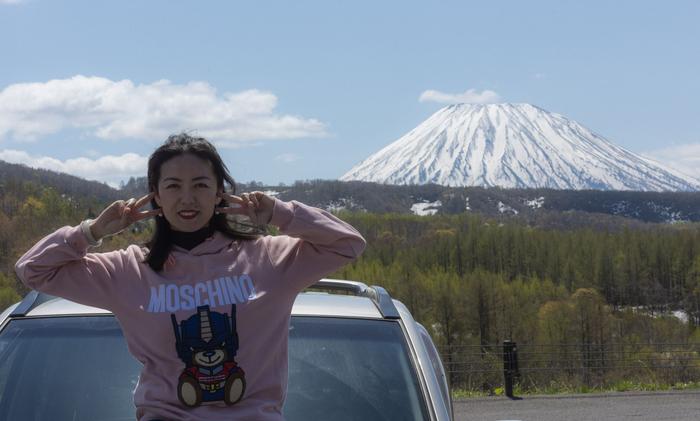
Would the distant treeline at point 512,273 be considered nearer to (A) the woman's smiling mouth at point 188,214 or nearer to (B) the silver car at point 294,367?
(B) the silver car at point 294,367

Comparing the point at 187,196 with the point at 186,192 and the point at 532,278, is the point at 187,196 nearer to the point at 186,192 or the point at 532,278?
the point at 186,192

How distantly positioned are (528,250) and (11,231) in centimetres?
7272

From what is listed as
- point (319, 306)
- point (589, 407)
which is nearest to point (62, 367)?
point (319, 306)

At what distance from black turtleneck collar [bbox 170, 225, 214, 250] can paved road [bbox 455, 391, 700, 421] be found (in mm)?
10960

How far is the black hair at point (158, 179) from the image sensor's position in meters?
2.42

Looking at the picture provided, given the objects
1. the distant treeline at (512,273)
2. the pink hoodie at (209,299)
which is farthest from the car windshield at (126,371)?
the distant treeline at (512,273)

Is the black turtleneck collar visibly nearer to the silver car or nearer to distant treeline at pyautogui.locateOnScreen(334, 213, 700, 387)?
the silver car

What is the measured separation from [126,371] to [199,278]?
2.85 ft

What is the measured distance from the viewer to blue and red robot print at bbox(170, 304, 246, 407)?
7.32 ft

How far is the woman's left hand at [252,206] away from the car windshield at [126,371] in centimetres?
77

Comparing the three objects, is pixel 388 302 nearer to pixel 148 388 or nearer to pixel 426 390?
pixel 426 390

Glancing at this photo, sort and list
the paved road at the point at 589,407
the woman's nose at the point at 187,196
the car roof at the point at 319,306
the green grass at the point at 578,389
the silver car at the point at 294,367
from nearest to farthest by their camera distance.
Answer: the woman's nose at the point at 187,196 < the silver car at the point at 294,367 < the car roof at the point at 319,306 < the paved road at the point at 589,407 < the green grass at the point at 578,389

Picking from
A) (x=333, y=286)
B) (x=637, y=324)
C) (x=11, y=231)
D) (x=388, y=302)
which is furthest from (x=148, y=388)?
(x=11, y=231)

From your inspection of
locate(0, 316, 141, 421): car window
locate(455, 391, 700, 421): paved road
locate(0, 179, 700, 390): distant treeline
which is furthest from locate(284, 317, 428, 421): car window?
locate(0, 179, 700, 390): distant treeline
